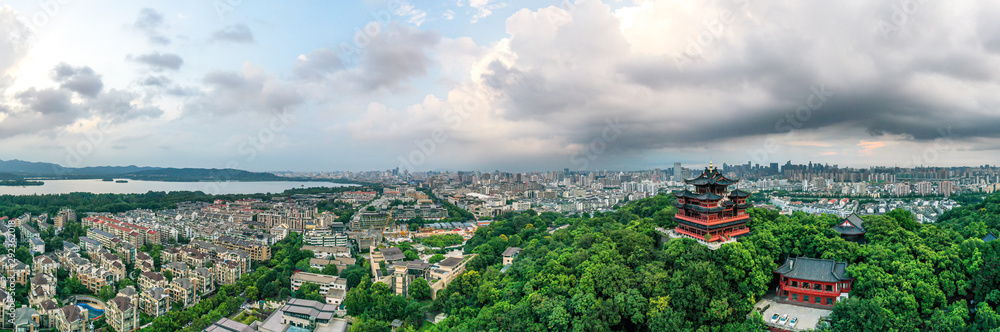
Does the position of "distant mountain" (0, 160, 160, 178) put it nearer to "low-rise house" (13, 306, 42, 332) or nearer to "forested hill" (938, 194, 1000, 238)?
"low-rise house" (13, 306, 42, 332)

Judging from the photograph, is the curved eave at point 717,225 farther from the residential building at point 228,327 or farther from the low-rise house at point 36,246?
the low-rise house at point 36,246

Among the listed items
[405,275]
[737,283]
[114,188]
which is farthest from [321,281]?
[114,188]

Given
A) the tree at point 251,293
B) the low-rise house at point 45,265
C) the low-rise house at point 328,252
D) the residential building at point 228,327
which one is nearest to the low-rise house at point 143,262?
the low-rise house at point 45,265

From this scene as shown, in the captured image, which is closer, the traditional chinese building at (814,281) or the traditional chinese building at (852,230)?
the traditional chinese building at (814,281)

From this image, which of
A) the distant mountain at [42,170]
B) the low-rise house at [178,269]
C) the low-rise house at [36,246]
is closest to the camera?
the low-rise house at [178,269]

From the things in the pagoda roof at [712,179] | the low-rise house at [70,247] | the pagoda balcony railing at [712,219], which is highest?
the pagoda roof at [712,179]

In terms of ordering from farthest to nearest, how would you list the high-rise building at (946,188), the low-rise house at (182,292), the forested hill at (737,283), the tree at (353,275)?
the high-rise building at (946,188) < the tree at (353,275) < the low-rise house at (182,292) < the forested hill at (737,283)

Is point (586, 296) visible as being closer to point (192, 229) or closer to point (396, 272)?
point (396, 272)
